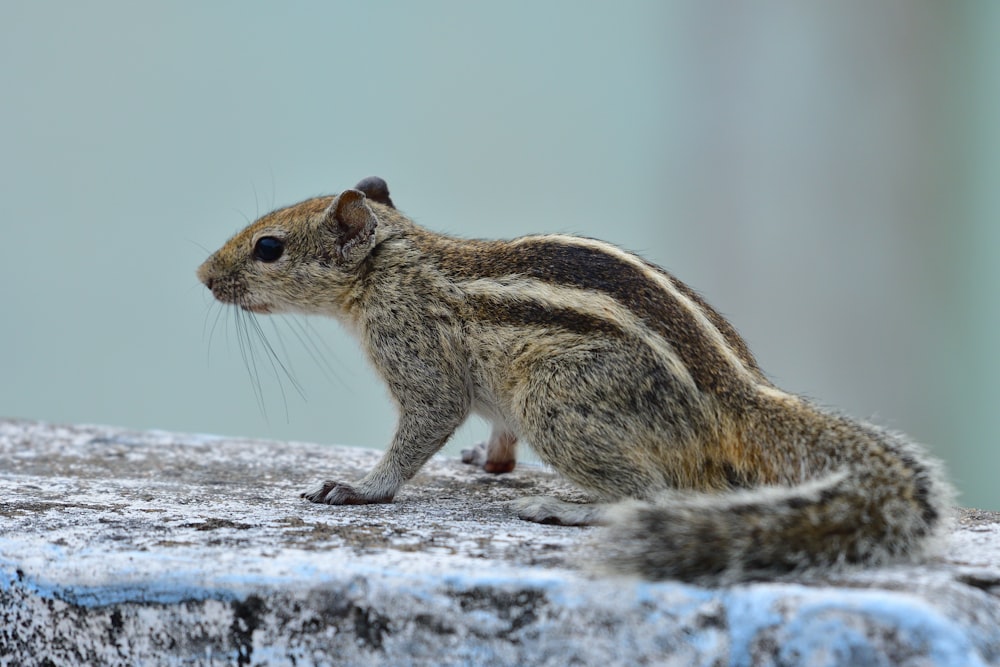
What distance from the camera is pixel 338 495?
2.76 meters

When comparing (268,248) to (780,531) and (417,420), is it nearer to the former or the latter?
(417,420)

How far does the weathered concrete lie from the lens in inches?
62.9

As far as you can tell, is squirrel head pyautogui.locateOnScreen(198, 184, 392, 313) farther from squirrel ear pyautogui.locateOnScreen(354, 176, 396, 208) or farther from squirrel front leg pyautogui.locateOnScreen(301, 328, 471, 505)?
squirrel front leg pyautogui.locateOnScreen(301, 328, 471, 505)

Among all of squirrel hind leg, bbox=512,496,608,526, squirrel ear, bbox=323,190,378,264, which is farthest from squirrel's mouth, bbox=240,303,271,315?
squirrel hind leg, bbox=512,496,608,526

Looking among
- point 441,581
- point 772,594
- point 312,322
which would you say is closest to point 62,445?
point 312,322

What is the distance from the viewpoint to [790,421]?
A: 2.29 metres

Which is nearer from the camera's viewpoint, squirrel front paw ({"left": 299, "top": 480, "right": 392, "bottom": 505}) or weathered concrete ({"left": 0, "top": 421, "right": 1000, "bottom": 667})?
weathered concrete ({"left": 0, "top": 421, "right": 1000, "bottom": 667})

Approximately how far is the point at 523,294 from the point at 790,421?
30.3 inches

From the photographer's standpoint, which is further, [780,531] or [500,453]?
[500,453]

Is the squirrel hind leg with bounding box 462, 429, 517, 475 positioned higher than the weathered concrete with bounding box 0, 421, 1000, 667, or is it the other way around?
the squirrel hind leg with bounding box 462, 429, 517, 475

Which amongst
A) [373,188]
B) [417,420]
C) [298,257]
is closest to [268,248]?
[298,257]

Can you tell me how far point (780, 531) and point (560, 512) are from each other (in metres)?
0.83

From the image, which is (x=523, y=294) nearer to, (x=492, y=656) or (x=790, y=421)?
(x=790, y=421)

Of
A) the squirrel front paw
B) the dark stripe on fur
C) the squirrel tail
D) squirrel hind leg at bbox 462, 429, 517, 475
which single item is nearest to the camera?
the squirrel tail
